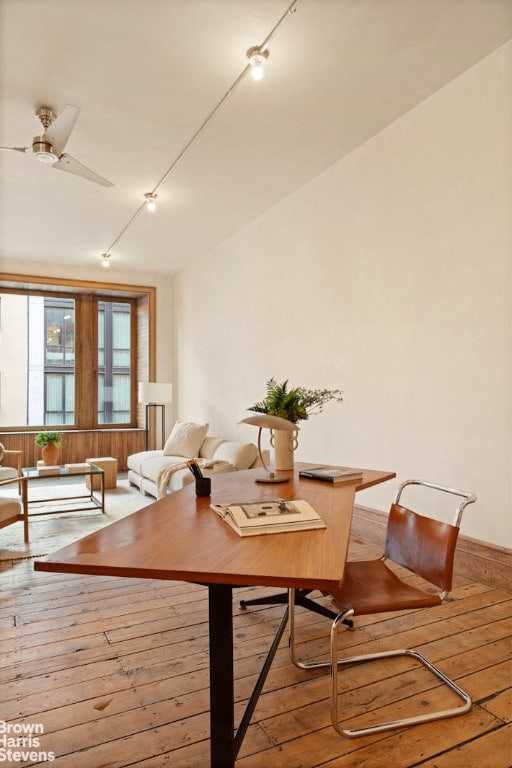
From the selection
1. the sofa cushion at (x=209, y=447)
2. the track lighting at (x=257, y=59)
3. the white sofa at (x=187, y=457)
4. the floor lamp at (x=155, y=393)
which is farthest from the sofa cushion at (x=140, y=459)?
the track lighting at (x=257, y=59)

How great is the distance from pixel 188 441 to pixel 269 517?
411 cm

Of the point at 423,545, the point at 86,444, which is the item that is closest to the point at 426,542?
the point at 423,545

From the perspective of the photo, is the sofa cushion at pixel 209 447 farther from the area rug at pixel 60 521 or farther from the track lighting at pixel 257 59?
the track lighting at pixel 257 59

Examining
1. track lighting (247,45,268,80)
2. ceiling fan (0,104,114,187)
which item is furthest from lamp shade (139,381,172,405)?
track lighting (247,45,268,80)

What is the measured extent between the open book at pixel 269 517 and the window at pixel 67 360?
6480 mm

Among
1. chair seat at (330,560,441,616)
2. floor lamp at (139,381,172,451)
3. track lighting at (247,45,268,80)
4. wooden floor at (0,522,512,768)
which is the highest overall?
track lighting at (247,45,268,80)

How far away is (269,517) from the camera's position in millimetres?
1551

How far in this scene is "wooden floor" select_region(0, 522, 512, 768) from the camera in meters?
1.50

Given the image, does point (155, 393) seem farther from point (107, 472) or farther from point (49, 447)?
point (49, 447)

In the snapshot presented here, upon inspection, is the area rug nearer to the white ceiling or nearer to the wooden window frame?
the wooden window frame

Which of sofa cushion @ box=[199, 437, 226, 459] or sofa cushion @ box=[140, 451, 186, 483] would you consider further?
sofa cushion @ box=[199, 437, 226, 459]

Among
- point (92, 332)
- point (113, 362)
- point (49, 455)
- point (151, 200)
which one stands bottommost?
point (49, 455)

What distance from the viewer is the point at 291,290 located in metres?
4.75

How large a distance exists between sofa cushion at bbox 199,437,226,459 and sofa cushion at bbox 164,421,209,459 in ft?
0.15
